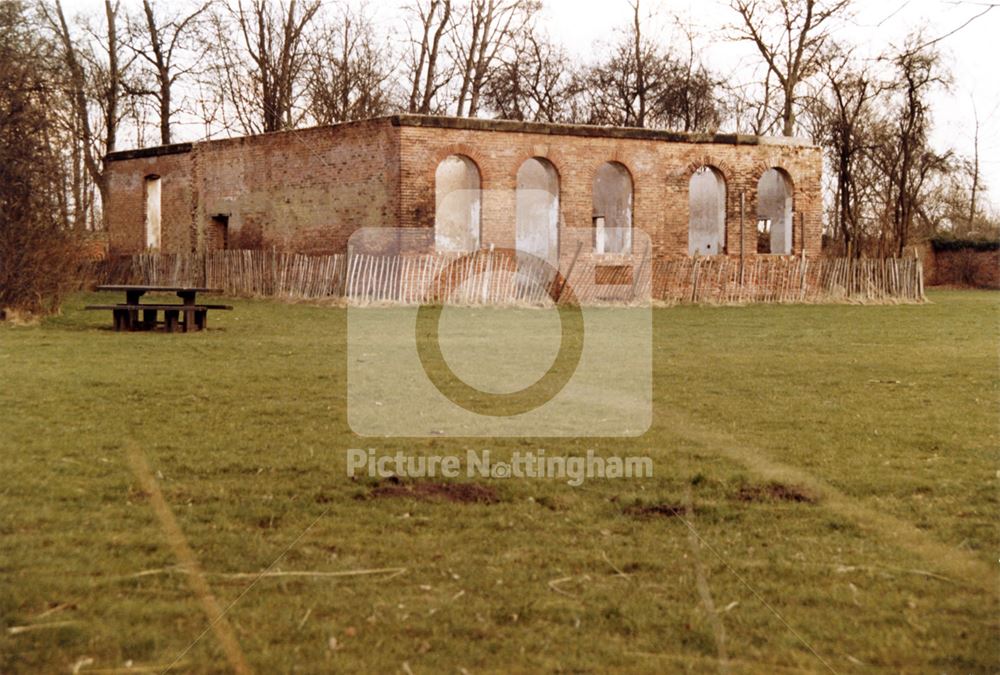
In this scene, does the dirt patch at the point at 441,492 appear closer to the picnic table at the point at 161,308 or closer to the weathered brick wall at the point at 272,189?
the picnic table at the point at 161,308

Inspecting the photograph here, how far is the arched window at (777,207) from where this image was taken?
31.1 meters

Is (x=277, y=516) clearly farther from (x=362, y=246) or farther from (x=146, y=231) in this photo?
(x=146, y=231)

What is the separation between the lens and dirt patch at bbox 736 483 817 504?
5664mm

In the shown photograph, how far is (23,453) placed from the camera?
6.69 m

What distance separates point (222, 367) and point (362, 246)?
580 inches

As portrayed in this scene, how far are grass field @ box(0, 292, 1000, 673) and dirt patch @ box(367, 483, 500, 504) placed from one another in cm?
3

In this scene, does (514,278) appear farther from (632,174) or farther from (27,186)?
(27,186)

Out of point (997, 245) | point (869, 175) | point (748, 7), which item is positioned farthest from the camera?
point (997, 245)

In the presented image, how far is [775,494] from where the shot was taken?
577 centimetres

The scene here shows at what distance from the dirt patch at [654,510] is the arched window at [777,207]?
26814 millimetres

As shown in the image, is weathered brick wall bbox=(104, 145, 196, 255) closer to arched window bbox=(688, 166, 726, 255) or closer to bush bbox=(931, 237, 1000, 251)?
arched window bbox=(688, 166, 726, 255)

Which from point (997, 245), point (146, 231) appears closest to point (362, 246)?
point (146, 231)

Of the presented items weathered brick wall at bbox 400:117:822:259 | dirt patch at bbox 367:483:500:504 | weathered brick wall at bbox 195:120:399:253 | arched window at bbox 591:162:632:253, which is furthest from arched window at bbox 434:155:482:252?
dirt patch at bbox 367:483:500:504

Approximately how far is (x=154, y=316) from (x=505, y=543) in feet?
44.2
